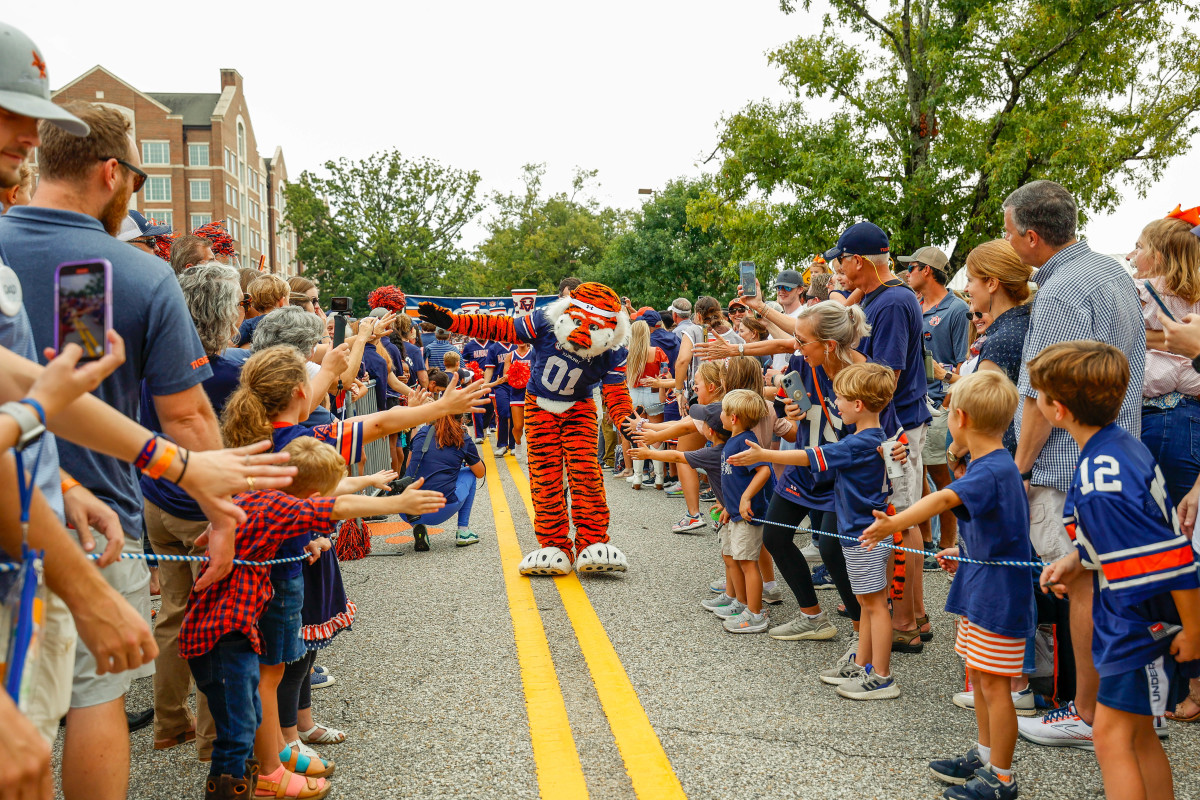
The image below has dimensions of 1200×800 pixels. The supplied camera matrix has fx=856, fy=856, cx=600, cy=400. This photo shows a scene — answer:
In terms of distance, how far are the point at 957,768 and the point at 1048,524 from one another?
1.16 meters

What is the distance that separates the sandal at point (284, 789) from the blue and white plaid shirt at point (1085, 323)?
316 centimetres

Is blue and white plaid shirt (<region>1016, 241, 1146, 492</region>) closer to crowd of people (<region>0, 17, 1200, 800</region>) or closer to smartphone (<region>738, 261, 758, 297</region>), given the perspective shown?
crowd of people (<region>0, 17, 1200, 800</region>)

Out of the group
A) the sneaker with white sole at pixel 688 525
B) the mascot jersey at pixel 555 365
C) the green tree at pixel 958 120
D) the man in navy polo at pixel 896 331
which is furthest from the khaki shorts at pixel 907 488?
the green tree at pixel 958 120

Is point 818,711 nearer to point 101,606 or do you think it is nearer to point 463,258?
point 101,606

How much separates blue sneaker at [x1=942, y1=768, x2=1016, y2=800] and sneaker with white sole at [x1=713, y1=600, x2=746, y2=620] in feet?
6.98

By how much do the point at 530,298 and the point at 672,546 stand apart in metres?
5.76

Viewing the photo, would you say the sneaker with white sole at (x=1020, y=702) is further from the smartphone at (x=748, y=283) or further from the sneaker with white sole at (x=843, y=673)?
the smartphone at (x=748, y=283)

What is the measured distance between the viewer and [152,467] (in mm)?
2125

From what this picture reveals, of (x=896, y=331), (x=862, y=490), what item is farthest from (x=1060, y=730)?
(x=896, y=331)

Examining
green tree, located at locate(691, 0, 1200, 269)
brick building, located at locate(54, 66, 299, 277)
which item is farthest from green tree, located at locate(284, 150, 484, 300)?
green tree, located at locate(691, 0, 1200, 269)

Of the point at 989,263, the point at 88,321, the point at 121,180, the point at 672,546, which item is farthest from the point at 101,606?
the point at 672,546

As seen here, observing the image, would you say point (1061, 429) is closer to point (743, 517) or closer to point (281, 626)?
point (743, 517)

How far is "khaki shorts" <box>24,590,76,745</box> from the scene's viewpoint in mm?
1855

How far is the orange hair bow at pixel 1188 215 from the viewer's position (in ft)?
13.0
